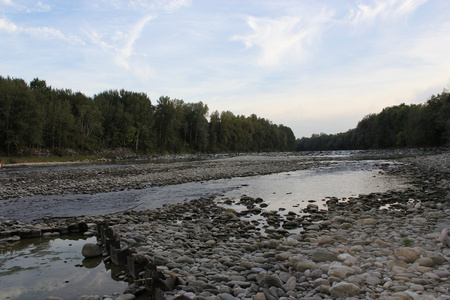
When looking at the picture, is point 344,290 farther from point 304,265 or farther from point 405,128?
point 405,128

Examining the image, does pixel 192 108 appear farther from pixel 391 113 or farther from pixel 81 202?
pixel 81 202

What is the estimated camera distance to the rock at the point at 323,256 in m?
5.91

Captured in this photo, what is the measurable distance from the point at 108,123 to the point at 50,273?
88393 mm

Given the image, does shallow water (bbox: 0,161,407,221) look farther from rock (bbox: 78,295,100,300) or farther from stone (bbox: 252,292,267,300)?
stone (bbox: 252,292,267,300)

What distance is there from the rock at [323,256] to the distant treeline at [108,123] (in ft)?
213

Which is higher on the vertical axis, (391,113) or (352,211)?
(391,113)

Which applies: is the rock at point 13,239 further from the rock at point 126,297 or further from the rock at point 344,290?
the rock at point 344,290

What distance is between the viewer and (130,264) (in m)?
5.86

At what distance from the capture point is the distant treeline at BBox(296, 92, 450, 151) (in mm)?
81438

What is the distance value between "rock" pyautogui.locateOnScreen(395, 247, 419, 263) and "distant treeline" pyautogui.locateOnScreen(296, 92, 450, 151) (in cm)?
6183

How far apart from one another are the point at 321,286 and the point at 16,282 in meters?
5.52

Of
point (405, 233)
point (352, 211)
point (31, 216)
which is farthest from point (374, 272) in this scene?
point (31, 216)

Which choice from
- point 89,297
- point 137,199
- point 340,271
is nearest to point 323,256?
point 340,271

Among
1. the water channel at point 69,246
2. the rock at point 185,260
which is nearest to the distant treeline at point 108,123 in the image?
the water channel at point 69,246
